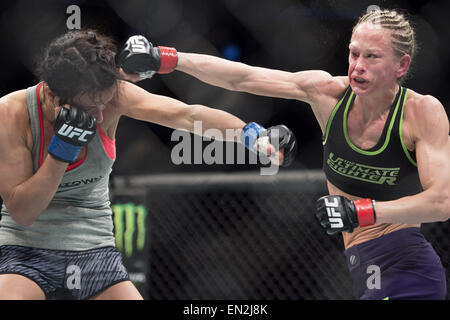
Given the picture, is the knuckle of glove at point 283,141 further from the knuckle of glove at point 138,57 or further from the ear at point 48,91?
the ear at point 48,91

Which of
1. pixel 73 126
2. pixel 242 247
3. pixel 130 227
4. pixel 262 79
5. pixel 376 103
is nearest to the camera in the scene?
pixel 73 126

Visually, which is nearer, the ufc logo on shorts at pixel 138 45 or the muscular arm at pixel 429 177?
the muscular arm at pixel 429 177

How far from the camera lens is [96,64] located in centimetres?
186

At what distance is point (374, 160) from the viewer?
6.89 ft

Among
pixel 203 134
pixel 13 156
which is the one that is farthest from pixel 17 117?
pixel 203 134

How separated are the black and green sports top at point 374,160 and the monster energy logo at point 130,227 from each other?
102 cm

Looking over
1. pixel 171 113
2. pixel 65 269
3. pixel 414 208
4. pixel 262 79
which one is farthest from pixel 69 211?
pixel 414 208

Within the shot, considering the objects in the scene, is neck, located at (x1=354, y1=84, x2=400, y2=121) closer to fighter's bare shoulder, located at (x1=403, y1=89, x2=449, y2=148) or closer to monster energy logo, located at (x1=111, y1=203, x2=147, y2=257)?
fighter's bare shoulder, located at (x1=403, y1=89, x2=449, y2=148)

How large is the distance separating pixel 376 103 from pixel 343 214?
0.46 m

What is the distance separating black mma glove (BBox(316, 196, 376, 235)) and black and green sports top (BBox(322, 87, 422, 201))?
200 mm

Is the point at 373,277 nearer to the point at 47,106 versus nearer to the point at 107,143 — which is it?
the point at 107,143

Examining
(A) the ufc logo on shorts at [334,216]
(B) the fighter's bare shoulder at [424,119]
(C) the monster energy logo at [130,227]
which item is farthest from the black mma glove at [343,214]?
(C) the monster energy logo at [130,227]

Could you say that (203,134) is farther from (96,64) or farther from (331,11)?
(331,11)

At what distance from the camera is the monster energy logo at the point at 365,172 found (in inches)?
82.7
